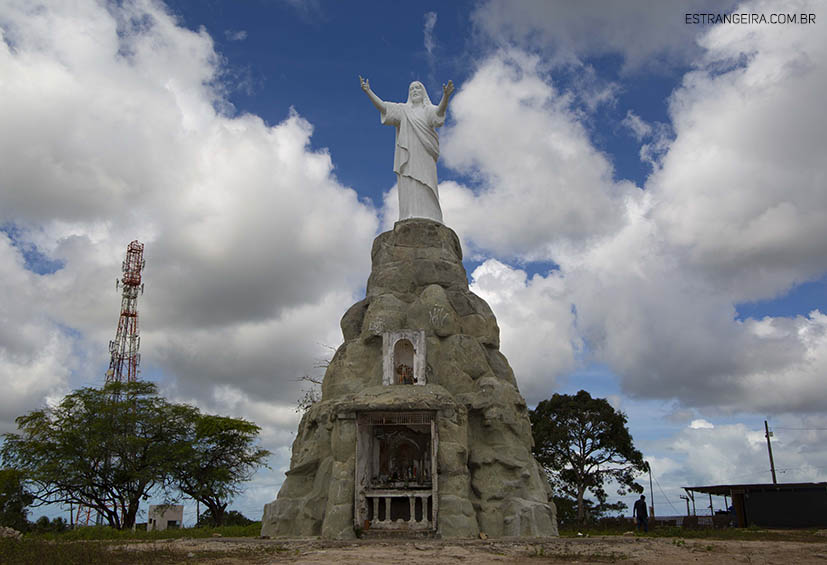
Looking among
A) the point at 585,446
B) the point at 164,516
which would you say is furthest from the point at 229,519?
the point at 585,446

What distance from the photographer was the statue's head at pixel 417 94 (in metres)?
28.3

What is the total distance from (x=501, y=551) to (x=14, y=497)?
28010mm

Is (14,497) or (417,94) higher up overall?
(417,94)

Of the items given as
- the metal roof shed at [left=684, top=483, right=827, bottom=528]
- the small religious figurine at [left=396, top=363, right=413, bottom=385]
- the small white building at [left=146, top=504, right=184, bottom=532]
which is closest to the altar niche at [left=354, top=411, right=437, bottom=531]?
the small religious figurine at [left=396, top=363, right=413, bottom=385]

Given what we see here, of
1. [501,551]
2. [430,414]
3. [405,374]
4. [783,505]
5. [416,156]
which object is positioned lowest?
[501,551]

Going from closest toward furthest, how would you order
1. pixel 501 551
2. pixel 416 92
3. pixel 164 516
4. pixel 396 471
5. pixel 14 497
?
pixel 501 551
pixel 396 471
pixel 416 92
pixel 14 497
pixel 164 516

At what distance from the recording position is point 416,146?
27.4m

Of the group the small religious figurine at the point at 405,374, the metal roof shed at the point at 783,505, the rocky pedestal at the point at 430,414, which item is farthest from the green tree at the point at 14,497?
the metal roof shed at the point at 783,505

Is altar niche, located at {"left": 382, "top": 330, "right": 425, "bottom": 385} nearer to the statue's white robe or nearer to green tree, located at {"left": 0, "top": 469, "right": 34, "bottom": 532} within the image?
the statue's white robe

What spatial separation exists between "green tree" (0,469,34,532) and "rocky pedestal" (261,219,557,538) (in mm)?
18423

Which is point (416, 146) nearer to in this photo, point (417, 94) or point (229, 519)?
point (417, 94)

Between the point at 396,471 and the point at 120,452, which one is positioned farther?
the point at 120,452

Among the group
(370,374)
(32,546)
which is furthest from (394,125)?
(32,546)

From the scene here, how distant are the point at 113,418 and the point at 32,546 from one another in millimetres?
21866
